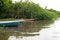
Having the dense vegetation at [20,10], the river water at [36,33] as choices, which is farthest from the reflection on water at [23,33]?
the dense vegetation at [20,10]

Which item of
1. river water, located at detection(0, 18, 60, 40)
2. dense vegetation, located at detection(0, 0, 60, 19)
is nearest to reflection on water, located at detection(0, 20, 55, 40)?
river water, located at detection(0, 18, 60, 40)

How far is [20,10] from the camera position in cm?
3797

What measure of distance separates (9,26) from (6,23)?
1.11 metres

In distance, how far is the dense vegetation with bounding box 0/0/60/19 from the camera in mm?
35906

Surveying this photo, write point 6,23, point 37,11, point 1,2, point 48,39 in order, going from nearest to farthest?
point 48,39 < point 6,23 < point 1,2 < point 37,11

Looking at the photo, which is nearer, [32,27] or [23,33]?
[23,33]

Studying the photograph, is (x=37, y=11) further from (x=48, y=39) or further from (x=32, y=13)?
(x=48, y=39)

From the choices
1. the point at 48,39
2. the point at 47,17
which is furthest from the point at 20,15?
the point at 48,39

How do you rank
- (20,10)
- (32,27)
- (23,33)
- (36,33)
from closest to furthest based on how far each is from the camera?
(23,33) < (36,33) < (32,27) < (20,10)

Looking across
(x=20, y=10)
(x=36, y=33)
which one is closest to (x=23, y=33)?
(x=36, y=33)

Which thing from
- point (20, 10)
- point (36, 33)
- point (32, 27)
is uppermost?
point (20, 10)

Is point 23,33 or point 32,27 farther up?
point 23,33

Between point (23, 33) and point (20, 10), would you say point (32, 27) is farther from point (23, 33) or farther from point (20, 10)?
point (20, 10)

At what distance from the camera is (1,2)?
35094 millimetres
